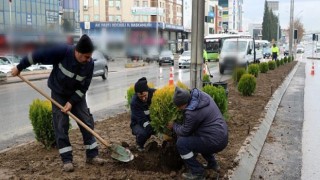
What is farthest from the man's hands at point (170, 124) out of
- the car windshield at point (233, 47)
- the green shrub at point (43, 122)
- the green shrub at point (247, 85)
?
the car windshield at point (233, 47)

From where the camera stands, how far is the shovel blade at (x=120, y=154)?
207 inches

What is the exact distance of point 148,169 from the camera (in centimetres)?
529

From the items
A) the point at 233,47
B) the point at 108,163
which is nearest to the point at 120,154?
the point at 108,163

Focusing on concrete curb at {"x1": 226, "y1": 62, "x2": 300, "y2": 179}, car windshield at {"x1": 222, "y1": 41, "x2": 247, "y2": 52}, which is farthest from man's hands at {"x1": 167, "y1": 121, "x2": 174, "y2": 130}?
car windshield at {"x1": 222, "y1": 41, "x2": 247, "y2": 52}

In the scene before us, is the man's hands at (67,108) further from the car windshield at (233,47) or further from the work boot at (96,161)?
the car windshield at (233,47)

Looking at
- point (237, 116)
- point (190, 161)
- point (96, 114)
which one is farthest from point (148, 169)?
point (96, 114)

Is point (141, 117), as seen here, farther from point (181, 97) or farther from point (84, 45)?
point (84, 45)

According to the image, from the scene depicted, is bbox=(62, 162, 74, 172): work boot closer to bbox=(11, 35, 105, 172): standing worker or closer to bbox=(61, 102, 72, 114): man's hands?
bbox=(11, 35, 105, 172): standing worker

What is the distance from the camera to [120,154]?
5305 millimetres

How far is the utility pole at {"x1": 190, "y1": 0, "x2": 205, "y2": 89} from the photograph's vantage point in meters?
7.31

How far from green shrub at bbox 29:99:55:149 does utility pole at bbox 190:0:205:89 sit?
2641 mm

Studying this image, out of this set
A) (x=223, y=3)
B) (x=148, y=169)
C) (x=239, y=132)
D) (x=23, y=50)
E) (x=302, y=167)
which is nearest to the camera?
(x=23, y=50)

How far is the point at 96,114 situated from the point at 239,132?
14.3 feet

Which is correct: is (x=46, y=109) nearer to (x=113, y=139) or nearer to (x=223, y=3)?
(x=113, y=139)
